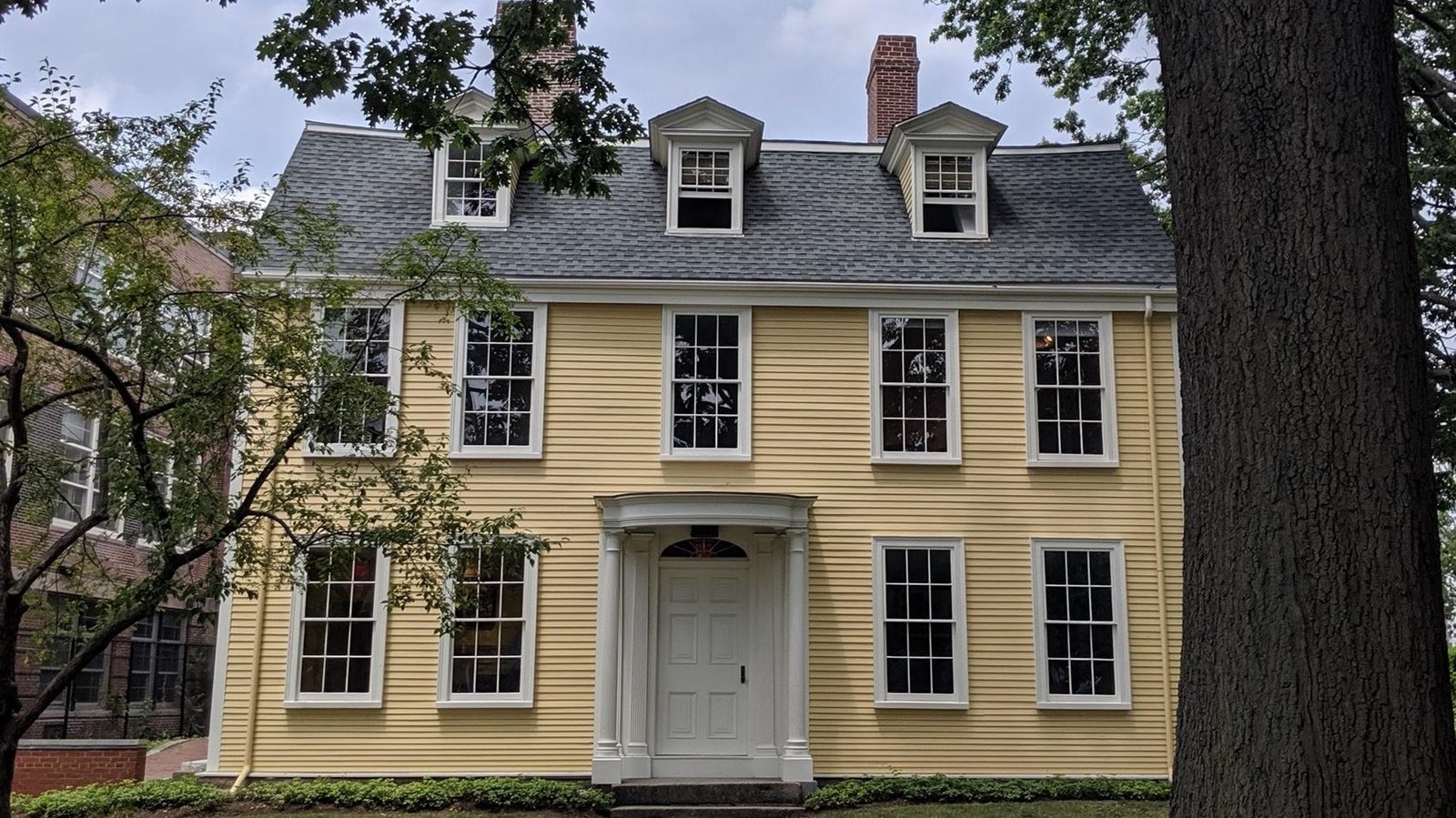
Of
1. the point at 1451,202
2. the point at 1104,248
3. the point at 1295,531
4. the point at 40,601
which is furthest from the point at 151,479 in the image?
the point at 1451,202

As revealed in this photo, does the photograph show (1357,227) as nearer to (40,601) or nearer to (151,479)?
(151,479)

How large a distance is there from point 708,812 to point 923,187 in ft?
26.7

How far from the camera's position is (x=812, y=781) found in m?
13.5

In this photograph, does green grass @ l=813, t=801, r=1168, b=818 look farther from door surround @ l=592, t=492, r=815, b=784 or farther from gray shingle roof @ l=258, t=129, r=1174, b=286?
gray shingle roof @ l=258, t=129, r=1174, b=286

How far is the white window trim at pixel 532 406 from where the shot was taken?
1432cm

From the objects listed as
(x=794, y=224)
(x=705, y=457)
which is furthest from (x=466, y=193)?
(x=705, y=457)

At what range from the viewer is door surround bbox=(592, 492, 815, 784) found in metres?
13.5

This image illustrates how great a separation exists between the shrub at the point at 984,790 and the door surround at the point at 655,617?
2.10 feet

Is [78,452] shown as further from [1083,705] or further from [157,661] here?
[1083,705]

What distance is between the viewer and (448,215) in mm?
15578

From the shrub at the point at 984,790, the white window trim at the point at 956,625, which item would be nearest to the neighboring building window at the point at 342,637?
the shrub at the point at 984,790

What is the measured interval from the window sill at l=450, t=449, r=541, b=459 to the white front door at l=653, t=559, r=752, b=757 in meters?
1.97

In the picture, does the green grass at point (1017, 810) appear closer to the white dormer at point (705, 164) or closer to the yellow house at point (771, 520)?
the yellow house at point (771, 520)

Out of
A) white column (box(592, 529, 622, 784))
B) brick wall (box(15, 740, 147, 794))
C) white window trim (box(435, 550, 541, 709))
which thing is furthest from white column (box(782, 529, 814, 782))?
brick wall (box(15, 740, 147, 794))
